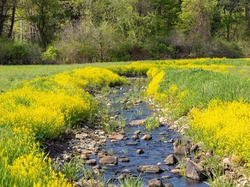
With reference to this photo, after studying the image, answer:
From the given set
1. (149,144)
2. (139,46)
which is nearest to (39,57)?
(139,46)

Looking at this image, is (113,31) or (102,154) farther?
(113,31)

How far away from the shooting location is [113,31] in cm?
5016

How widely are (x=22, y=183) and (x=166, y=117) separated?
31.0ft

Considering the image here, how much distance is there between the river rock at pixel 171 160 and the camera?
8148 millimetres

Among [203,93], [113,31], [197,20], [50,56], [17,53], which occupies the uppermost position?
[197,20]

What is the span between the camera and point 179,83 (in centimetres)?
1559

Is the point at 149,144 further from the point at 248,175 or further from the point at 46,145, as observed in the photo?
the point at 248,175

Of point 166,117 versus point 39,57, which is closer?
point 166,117

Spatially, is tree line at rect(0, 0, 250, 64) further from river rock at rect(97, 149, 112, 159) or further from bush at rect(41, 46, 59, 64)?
river rock at rect(97, 149, 112, 159)

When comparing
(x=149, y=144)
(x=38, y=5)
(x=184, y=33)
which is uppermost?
(x=38, y=5)

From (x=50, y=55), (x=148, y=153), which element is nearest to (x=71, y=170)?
(x=148, y=153)

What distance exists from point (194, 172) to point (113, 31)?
4458 centimetres

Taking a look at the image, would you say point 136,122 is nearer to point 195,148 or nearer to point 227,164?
point 195,148

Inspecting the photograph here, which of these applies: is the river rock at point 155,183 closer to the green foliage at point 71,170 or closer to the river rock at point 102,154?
the green foliage at point 71,170
